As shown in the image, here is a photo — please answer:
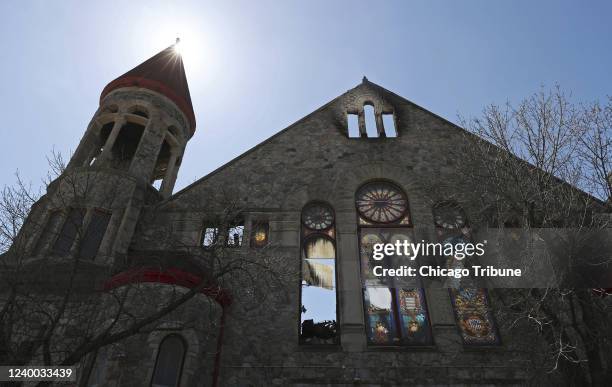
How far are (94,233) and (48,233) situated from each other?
1.11 m

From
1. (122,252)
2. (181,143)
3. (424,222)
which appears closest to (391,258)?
(424,222)

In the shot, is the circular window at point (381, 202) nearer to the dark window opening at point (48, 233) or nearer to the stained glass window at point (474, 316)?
the stained glass window at point (474, 316)

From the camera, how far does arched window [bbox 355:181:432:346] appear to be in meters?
9.26

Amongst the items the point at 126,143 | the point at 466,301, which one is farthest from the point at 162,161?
the point at 466,301

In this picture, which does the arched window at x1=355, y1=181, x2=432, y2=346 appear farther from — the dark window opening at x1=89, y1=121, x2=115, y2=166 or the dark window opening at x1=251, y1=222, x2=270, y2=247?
the dark window opening at x1=89, y1=121, x2=115, y2=166

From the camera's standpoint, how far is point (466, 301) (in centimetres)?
974

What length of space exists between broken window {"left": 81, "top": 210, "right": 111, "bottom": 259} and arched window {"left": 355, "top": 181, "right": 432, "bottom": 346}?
22.8ft

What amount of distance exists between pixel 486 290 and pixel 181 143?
1115cm

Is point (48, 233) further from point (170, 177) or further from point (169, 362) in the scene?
point (169, 362)

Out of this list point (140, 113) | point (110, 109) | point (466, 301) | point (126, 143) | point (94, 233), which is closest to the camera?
point (466, 301)

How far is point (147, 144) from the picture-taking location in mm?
12969

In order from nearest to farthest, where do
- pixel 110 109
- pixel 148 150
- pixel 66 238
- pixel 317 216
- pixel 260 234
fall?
pixel 66 238
pixel 260 234
pixel 317 216
pixel 148 150
pixel 110 109

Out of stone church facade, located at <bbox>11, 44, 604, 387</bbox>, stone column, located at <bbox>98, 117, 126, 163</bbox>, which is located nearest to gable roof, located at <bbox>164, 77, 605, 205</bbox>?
stone church facade, located at <bbox>11, 44, 604, 387</bbox>

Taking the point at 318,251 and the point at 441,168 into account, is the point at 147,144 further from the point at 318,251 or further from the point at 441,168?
the point at 441,168
